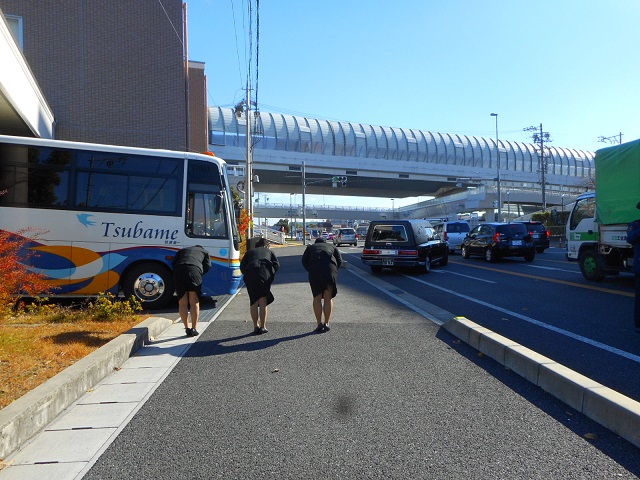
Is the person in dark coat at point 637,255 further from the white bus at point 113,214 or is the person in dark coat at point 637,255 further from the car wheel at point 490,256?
the car wheel at point 490,256

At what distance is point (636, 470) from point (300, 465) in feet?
7.16

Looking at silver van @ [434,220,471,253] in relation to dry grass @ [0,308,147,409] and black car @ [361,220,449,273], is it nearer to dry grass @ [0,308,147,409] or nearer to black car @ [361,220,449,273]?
black car @ [361,220,449,273]

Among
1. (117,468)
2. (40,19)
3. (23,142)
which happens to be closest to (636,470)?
(117,468)

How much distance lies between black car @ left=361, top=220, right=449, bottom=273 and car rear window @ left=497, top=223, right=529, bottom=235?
5175 millimetres

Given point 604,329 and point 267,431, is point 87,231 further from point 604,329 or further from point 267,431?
point 604,329

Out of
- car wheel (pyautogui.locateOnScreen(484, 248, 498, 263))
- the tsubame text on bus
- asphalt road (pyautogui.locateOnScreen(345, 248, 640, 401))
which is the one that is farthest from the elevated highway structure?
the tsubame text on bus

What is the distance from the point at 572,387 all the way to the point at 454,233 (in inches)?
928

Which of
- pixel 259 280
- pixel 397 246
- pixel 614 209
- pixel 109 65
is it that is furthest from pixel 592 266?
pixel 109 65

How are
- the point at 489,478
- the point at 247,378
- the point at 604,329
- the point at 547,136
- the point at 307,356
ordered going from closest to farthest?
the point at 489,478 < the point at 247,378 < the point at 307,356 < the point at 604,329 < the point at 547,136

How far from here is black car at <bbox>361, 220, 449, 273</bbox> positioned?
51.9ft

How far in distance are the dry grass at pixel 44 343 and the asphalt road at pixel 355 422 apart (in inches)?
46.0

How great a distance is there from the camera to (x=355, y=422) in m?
3.89

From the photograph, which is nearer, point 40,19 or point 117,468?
point 117,468

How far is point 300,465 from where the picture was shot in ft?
10.5
